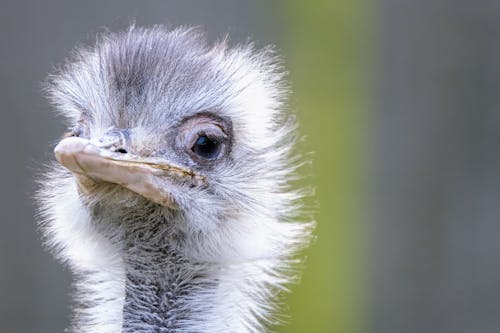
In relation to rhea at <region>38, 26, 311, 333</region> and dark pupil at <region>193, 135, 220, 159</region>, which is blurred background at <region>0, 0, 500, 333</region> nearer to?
rhea at <region>38, 26, 311, 333</region>

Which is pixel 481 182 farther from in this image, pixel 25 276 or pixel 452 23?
pixel 25 276

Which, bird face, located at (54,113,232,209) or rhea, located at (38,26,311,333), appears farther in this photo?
rhea, located at (38,26,311,333)

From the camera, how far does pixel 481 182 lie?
4.02 m

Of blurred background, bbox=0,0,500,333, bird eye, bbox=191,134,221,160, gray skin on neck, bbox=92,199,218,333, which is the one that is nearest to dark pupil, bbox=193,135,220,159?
bird eye, bbox=191,134,221,160

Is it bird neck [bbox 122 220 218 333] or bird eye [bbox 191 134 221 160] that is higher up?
bird eye [bbox 191 134 221 160]

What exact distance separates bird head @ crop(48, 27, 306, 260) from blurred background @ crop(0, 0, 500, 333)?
3.24ft

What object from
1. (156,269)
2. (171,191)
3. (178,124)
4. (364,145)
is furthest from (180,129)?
(364,145)

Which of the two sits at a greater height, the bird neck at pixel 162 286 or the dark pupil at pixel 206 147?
the dark pupil at pixel 206 147

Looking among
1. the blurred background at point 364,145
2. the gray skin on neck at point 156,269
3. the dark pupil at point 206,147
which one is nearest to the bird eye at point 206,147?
the dark pupil at point 206,147

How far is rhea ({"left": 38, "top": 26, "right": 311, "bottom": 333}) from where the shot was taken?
215cm

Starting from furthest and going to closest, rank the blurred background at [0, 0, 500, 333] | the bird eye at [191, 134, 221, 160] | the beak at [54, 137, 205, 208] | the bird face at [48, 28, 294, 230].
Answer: the blurred background at [0, 0, 500, 333]
the bird eye at [191, 134, 221, 160]
the bird face at [48, 28, 294, 230]
the beak at [54, 137, 205, 208]

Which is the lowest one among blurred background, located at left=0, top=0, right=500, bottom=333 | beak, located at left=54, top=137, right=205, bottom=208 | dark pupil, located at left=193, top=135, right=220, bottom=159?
beak, located at left=54, top=137, right=205, bottom=208

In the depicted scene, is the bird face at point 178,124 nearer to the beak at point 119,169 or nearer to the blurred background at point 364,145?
the beak at point 119,169

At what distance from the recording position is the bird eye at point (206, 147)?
86.2 inches
